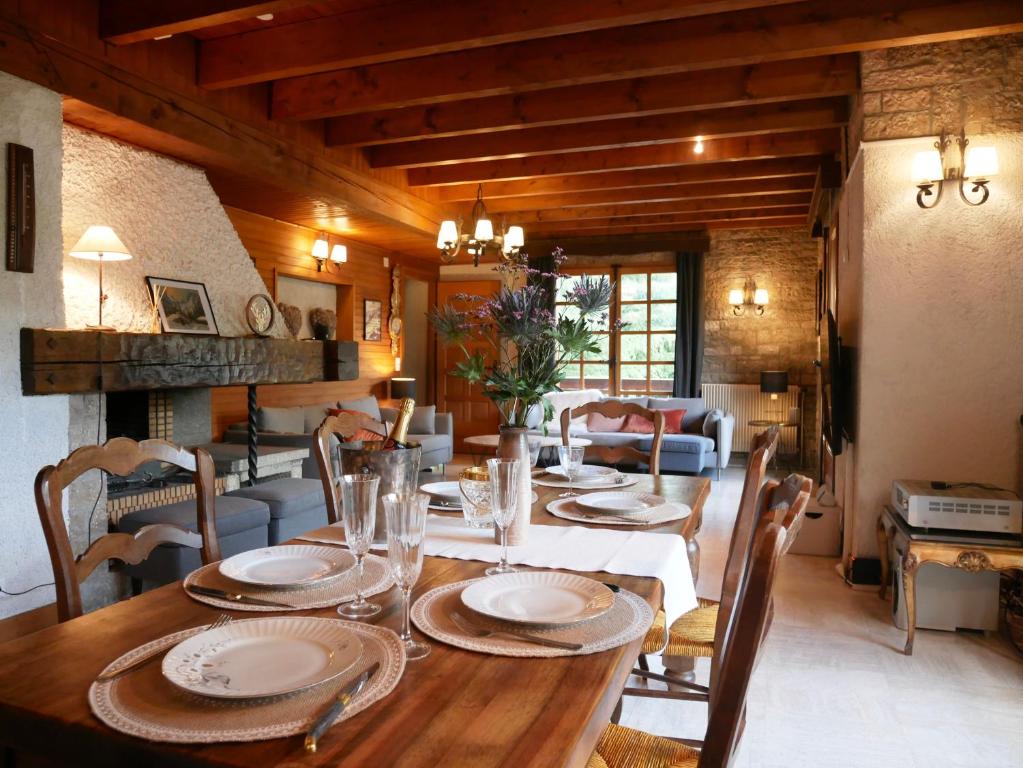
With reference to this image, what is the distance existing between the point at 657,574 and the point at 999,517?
2337 millimetres

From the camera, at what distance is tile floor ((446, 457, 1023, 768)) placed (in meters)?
2.10

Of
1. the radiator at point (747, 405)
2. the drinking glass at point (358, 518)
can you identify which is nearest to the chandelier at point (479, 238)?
the radiator at point (747, 405)

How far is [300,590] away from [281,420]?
4733 mm

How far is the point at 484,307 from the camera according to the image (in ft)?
5.03

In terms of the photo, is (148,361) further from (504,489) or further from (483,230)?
(504,489)

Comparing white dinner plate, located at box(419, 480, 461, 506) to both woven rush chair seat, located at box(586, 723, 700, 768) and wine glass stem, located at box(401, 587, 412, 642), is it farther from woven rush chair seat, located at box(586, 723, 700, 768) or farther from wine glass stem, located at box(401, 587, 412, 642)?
wine glass stem, located at box(401, 587, 412, 642)

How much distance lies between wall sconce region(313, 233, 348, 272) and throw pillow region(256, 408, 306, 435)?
141cm

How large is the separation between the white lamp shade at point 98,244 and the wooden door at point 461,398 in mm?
5450

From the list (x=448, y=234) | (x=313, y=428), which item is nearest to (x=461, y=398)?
(x=313, y=428)

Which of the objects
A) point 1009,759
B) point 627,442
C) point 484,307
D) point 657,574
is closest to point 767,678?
point 1009,759

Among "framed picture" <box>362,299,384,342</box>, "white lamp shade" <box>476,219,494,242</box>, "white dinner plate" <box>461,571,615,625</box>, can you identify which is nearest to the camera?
"white dinner plate" <box>461,571,615,625</box>

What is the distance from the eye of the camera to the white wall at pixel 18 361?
9.47ft

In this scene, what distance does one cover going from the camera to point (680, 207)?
23.4 ft

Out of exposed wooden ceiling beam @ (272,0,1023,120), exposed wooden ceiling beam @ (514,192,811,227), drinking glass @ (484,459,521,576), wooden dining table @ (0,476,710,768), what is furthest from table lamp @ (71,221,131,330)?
exposed wooden ceiling beam @ (514,192,811,227)
